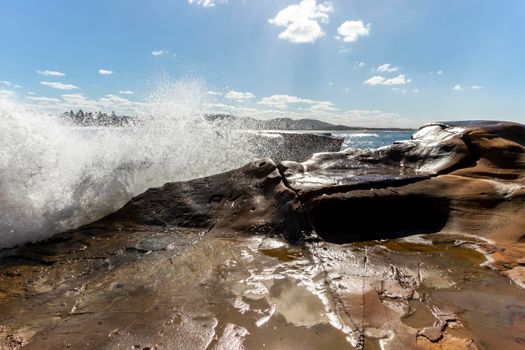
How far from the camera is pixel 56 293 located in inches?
134

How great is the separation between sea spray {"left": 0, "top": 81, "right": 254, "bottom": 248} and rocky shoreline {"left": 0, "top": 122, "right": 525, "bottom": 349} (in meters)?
0.60

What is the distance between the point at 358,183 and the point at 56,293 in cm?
379

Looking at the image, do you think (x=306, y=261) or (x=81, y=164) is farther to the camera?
(x=81, y=164)

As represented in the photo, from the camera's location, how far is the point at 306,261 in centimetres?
386

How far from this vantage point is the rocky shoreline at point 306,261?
2.67m

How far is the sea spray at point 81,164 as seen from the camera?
5.32 metres

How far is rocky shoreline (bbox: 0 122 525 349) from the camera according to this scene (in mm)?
2666

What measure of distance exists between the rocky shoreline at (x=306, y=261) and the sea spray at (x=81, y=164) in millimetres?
604

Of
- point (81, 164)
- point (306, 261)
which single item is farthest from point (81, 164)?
point (306, 261)

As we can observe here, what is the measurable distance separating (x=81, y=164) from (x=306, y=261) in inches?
182

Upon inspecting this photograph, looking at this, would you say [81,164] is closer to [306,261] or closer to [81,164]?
[81,164]

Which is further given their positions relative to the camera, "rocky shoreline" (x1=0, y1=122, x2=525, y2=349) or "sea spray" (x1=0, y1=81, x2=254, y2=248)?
"sea spray" (x1=0, y1=81, x2=254, y2=248)

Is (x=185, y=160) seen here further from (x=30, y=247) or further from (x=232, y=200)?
(x=30, y=247)

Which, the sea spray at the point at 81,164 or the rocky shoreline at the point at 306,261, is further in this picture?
the sea spray at the point at 81,164
